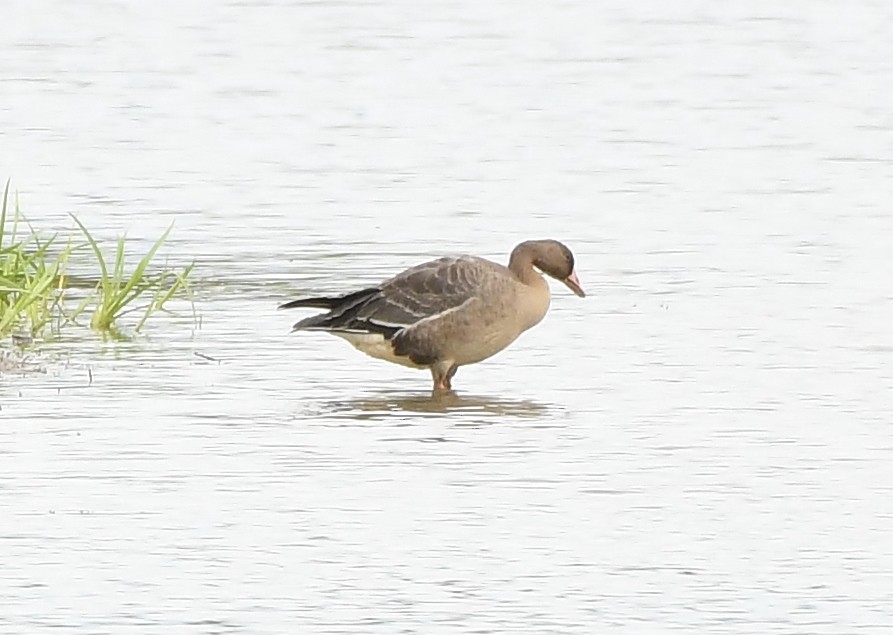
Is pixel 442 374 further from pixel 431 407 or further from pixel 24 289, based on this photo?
pixel 24 289

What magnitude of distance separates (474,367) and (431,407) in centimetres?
107

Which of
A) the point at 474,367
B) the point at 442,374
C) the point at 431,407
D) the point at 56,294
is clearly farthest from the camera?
the point at 56,294

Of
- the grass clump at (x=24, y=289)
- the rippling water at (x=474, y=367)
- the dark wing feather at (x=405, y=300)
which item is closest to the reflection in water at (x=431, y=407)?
the rippling water at (x=474, y=367)

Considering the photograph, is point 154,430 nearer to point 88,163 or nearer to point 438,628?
point 438,628

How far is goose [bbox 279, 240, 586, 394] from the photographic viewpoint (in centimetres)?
1117

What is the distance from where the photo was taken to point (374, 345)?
11.3 m

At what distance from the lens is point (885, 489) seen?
9109 mm

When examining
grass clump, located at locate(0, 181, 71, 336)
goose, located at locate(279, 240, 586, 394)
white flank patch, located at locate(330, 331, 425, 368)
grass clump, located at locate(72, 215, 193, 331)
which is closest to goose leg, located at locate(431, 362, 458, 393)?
goose, located at locate(279, 240, 586, 394)

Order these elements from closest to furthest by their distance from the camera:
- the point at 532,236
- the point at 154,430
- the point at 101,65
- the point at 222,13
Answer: the point at 154,430 → the point at 532,236 → the point at 101,65 → the point at 222,13

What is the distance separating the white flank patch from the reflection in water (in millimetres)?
246

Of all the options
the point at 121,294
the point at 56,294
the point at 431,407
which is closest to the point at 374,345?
the point at 431,407

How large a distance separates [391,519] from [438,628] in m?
1.28

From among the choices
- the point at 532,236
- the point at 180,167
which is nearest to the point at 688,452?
the point at 532,236

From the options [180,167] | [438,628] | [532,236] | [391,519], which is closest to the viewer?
[438,628]
